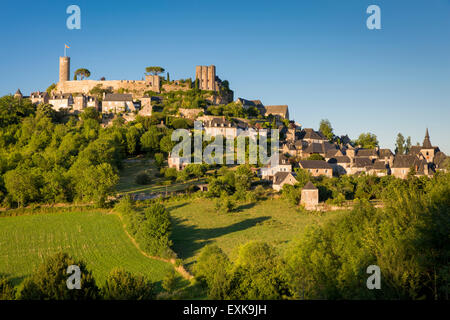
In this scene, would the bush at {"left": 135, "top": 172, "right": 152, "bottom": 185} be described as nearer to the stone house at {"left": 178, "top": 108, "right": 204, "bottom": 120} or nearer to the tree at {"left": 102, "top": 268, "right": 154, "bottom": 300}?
the stone house at {"left": 178, "top": 108, "right": 204, "bottom": 120}

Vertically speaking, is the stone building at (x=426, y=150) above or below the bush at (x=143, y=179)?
above

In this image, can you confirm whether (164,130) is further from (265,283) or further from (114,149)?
(265,283)

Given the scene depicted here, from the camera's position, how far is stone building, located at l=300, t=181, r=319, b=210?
44.9m

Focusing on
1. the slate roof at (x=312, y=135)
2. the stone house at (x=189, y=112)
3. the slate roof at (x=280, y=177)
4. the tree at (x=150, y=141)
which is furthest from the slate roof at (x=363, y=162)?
the stone house at (x=189, y=112)

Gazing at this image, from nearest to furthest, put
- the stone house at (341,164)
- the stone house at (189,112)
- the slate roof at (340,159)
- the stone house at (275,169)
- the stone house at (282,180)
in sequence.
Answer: the stone house at (282,180), the stone house at (275,169), the stone house at (341,164), the slate roof at (340,159), the stone house at (189,112)

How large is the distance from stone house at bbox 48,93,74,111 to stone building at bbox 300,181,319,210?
57890 mm

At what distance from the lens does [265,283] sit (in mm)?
19531

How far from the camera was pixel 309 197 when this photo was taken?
1788 inches

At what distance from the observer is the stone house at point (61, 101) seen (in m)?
85.1

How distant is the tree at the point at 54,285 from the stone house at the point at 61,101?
71008mm

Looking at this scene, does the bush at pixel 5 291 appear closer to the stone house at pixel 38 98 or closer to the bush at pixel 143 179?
the bush at pixel 143 179

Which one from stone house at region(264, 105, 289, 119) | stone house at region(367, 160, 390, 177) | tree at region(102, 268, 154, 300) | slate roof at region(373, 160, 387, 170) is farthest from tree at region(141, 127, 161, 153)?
tree at region(102, 268, 154, 300)
